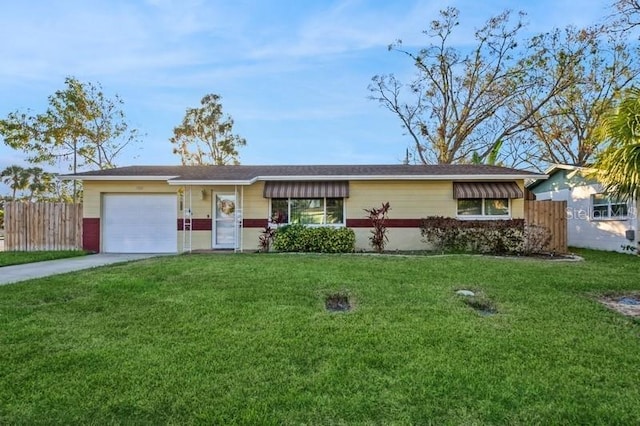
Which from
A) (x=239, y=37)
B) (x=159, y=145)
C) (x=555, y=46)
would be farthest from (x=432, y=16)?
(x=159, y=145)

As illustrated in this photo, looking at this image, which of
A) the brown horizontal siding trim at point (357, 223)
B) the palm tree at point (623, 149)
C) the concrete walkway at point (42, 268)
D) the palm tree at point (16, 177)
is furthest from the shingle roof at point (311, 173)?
the palm tree at point (16, 177)

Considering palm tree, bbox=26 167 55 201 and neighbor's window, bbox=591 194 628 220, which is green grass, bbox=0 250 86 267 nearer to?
neighbor's window, bbox=591 194 628 220

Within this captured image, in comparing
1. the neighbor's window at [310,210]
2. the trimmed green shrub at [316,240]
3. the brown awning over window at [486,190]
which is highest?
the brown awning over window at [486,190]

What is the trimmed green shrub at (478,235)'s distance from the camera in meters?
13.4

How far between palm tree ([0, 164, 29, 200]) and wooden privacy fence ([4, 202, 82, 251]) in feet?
62.9

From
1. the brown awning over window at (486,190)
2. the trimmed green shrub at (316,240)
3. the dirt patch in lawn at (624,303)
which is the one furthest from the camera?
the brown awning over window at (486,190)

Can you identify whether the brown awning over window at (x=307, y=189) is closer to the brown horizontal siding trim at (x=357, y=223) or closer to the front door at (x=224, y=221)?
the brown horizontal siding trim at (x=357, y=223)

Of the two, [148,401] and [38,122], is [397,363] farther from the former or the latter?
[38,122]

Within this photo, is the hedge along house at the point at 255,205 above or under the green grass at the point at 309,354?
above

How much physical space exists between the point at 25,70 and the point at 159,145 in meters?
16.5

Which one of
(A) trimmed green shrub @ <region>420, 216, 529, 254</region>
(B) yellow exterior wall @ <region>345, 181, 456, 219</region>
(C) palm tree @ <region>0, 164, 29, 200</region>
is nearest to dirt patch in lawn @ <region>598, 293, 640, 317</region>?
(A) trimmed green shrub @ <region>420, 216, 529, 254</region>

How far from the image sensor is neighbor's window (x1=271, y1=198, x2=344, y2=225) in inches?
587

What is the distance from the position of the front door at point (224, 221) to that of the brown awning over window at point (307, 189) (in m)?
1.46

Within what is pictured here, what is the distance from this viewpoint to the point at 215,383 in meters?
3.52
